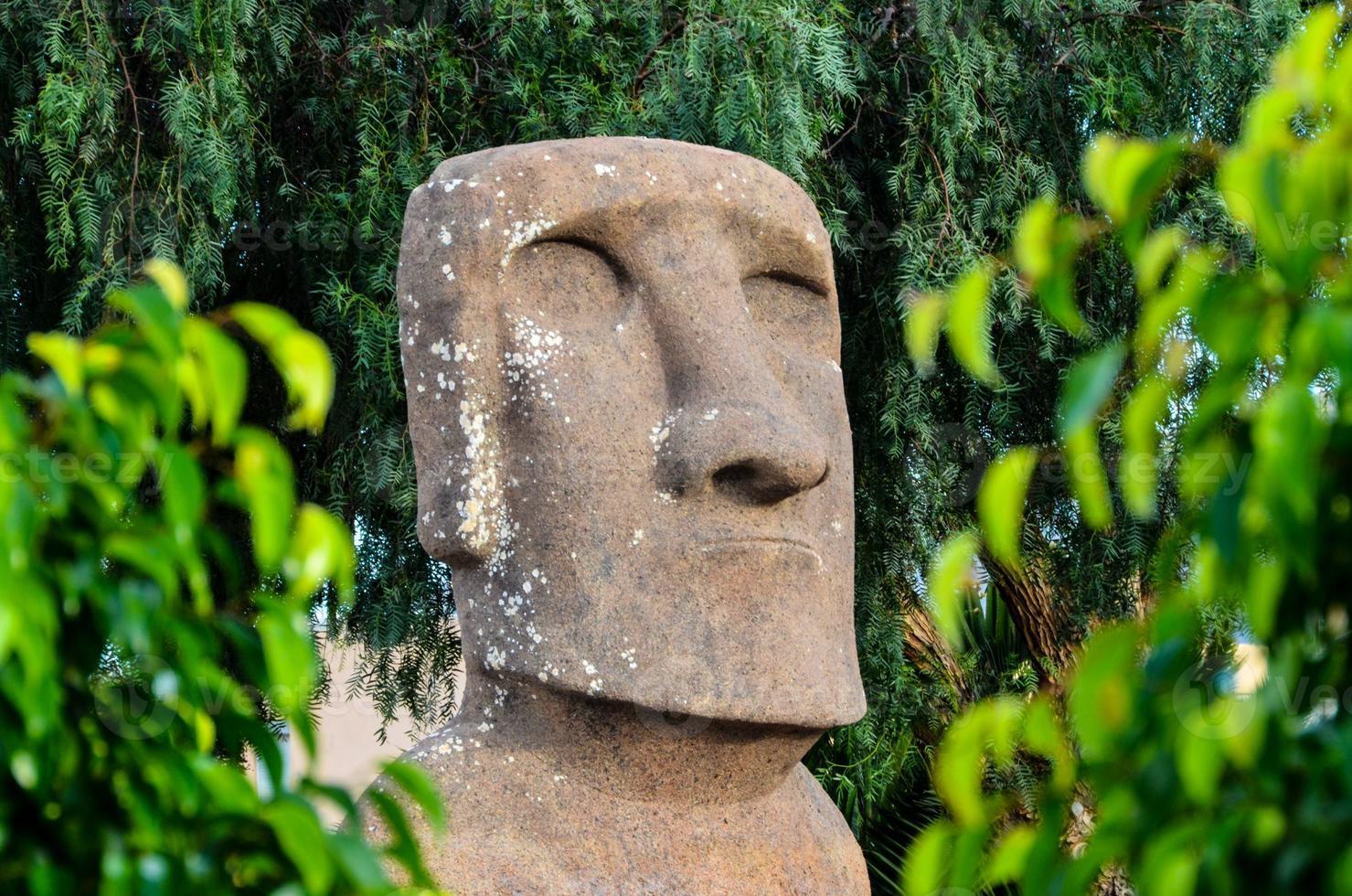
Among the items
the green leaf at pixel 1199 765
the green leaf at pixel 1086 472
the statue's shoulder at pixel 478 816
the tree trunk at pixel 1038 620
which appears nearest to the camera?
the green leaf at pixel 1199 765

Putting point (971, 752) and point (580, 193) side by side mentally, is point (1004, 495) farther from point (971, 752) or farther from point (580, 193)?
point (580, 193)

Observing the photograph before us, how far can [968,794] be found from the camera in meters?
1.05

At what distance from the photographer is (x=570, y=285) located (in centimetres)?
285

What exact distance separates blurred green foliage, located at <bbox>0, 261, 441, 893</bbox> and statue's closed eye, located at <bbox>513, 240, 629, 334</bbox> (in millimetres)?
1619

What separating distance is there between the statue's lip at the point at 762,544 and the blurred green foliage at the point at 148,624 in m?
1.56

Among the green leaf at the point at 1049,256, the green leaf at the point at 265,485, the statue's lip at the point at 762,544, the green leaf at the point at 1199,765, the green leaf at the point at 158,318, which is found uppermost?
the green leaf at the point at 1049,256

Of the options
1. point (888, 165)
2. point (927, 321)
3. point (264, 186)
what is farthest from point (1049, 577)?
point (927, 321)

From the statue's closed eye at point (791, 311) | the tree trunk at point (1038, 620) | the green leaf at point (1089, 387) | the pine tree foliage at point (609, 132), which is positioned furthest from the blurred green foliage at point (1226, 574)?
the tree trunk at point (1038, 620)

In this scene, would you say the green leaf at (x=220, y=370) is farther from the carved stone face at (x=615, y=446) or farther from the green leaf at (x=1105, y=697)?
the carved stone face at (x=615, y=446)

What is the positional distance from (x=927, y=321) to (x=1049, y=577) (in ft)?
13.6

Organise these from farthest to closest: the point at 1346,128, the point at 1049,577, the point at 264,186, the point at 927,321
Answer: the point at 1049,577
the point at 264,186
the point at 927,321
the point at 1346,128

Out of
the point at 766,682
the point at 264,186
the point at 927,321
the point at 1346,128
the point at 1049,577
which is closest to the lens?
the point at 1346,128

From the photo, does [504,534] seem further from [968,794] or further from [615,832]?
[968,794]

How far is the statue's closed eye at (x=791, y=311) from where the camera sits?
3047mm
